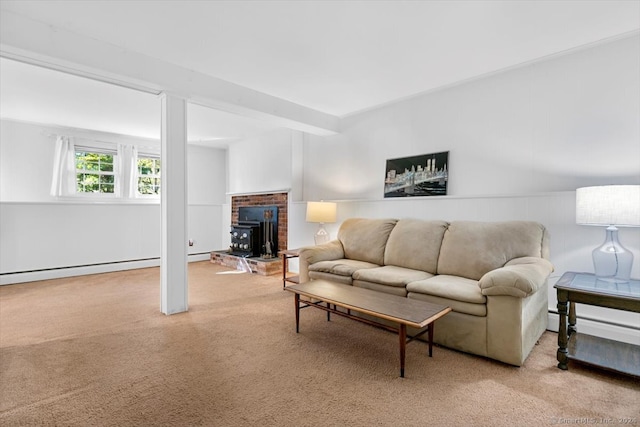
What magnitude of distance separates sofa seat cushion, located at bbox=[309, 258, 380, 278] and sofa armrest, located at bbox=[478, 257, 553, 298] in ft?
4.03

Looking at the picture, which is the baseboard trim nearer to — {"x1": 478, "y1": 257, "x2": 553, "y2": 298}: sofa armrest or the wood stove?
the wood stove

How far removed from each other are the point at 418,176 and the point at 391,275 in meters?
1.45

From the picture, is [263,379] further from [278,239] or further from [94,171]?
[94,171]

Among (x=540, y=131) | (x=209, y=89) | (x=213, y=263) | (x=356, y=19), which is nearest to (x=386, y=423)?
(x=356, y=19)

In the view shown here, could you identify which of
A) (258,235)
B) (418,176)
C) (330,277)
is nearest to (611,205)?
(418,176)

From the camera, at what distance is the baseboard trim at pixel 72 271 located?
4441 mm

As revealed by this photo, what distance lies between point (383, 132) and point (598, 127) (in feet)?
7.04

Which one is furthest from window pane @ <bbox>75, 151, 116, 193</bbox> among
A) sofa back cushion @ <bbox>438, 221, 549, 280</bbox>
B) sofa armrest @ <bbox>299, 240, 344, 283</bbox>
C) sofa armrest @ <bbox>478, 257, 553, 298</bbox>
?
sofa armrest @ <bbox>478, 257, 553, 298</bbox>

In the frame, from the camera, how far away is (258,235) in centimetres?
570

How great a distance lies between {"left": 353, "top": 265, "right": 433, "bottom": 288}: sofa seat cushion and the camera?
107 inches

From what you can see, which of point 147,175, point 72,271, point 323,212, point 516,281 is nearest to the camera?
point 516,281

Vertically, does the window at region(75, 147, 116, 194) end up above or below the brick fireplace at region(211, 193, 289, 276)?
above

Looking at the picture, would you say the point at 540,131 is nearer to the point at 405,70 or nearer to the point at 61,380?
the point at 405,70

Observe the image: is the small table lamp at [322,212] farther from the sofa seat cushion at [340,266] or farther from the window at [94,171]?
the window at [94,171]
